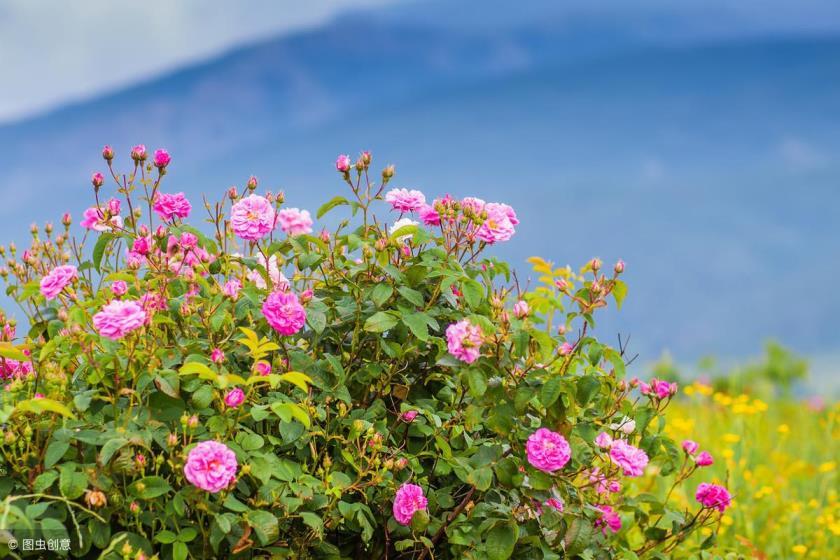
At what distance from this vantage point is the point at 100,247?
242 centimetres

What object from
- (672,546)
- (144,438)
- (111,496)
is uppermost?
(672,546)

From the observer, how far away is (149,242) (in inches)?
91.3

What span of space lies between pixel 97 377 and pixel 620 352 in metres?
1.30

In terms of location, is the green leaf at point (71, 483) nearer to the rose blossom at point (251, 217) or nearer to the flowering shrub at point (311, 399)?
the flowering shrub at point (311, 399)

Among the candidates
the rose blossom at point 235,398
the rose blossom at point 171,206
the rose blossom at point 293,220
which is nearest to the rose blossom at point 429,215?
the rose blossom at point 293,220

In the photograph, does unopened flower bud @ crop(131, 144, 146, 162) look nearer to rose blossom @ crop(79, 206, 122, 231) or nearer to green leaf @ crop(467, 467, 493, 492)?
rose blossom @ crop(79, 206, 122, 231)

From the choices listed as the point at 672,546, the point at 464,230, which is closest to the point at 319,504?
the point at 464,230

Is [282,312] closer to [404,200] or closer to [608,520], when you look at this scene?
[404,200]

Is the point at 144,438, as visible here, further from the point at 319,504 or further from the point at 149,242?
the point at 149,242

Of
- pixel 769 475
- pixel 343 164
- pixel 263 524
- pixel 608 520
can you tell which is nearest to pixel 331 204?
pixel 343 164

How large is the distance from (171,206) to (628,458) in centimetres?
137

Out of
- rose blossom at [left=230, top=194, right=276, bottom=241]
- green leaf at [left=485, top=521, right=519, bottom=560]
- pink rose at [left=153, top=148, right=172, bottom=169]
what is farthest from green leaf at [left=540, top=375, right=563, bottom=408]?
pink rose at [left=153, top=148, right=172, bottom=169]

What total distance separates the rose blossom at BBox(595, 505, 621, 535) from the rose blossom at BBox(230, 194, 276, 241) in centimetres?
118

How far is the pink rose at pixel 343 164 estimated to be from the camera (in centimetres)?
230
